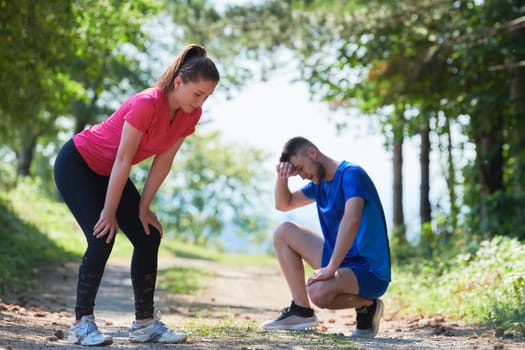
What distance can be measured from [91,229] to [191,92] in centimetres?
103

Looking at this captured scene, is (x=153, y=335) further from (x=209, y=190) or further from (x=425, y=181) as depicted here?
(x=209, y=190)

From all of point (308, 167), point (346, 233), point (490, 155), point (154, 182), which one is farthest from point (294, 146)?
point (490, 155)

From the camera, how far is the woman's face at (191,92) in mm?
4719

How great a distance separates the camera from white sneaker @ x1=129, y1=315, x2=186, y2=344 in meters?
4.93

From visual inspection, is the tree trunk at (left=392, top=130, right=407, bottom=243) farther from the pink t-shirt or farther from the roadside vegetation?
the pink t-shirt

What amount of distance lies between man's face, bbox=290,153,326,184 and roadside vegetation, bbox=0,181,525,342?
1227 mm

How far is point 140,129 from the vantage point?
470 cm

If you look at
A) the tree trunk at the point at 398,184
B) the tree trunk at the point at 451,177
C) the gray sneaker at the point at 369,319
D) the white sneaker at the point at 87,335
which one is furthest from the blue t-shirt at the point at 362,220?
the tree trunk at the point at 398,184

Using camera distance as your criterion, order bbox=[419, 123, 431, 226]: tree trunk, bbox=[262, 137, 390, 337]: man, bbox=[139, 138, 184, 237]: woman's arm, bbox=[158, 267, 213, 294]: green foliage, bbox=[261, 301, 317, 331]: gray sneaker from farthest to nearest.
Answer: bbox=[419, 123, 431, 226]: tree trunk
bbox=[158, 267, 213, 294]: green foliage
bbox=[261, 301, 317, 331]: gray sneaker
bbox=[262, 137, 390, 337]: man
bbox=[139, 138, 184, 237]: woman's arm

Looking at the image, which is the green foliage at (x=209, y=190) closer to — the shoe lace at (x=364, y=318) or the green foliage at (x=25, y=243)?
the green foliage at (x=25, y=243)

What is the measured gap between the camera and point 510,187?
1447cm

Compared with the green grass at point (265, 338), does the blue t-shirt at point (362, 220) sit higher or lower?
higher

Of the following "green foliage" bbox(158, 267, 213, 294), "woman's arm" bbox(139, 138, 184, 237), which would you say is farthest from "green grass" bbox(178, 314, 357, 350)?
"green foliage" bbox(158, 267, 213, 294)

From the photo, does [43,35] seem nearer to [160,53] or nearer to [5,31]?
[5,31]
